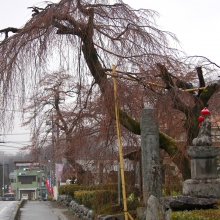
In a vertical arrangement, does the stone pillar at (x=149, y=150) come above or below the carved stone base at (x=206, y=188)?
above

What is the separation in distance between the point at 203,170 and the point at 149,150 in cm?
127

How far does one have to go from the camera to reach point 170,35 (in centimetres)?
1156

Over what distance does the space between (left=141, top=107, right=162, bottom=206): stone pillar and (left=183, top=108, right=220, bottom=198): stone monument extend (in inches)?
29.8

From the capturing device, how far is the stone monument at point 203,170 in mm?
9125

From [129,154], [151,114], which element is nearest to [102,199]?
[129,154]

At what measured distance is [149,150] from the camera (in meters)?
9.97

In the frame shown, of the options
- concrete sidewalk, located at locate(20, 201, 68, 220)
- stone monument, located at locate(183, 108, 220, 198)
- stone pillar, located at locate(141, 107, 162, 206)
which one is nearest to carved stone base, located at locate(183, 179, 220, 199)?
stone monument, located at locate(183, 108, 220, 198)

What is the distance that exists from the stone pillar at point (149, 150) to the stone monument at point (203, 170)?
757mm

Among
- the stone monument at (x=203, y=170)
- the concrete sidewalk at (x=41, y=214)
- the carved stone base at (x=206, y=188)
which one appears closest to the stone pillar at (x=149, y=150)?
the stone monument at (x=203, y=170)

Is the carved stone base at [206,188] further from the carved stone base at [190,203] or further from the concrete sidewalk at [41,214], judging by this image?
the concrete sidewalk at [41,214]

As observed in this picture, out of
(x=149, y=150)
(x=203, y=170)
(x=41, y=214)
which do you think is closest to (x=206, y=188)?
(x=203, y=170)

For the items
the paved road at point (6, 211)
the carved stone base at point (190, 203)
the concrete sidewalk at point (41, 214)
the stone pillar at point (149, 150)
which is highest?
the stone pillar at point (149, 150)

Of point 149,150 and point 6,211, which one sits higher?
point 149,150

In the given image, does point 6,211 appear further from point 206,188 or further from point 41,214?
point 206,188
